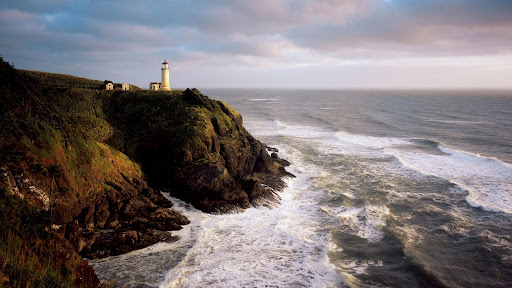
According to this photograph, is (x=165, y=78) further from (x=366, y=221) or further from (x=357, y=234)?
(x=357, y=234)

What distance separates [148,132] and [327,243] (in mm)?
20961

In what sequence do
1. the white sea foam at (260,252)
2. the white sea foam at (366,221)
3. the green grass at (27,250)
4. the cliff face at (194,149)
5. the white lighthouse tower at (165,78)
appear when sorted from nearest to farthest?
the green grass at (27,250), the white sea foam at (260,252), the white sea foam at (366,221), the cliff face at (194,149), the white lighthouse tower at (165,78)

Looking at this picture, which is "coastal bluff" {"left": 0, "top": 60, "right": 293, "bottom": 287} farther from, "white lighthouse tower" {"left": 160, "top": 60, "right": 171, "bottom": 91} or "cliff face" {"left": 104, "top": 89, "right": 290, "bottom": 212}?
"white lighthouse tower" {"left": 160, "top": 60, "right": 171, "bottom": 91}

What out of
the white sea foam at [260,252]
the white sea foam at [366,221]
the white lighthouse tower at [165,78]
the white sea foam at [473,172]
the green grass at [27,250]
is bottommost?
the white sea foam at [260,252]

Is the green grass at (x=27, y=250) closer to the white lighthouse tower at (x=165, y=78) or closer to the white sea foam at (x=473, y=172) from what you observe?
the white sea foam at (x=473, y=172)

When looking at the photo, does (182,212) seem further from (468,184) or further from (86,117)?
(468,184)

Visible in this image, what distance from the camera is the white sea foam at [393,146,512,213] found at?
30156 millimetres

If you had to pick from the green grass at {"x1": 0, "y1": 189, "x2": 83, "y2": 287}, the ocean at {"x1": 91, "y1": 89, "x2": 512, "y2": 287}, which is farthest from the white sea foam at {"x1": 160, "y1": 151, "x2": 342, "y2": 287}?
the green grass at {"x1": 0, "y1": 189, "x2": 83, "y2": 287}

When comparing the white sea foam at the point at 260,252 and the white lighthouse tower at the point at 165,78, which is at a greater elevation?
the white lighthouse tower at the point at 165,78

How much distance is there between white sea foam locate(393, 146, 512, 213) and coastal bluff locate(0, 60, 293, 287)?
62.7 ft

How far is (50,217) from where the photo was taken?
1658cm

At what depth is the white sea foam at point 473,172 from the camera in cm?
3016

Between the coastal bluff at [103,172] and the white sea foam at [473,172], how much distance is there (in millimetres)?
19125

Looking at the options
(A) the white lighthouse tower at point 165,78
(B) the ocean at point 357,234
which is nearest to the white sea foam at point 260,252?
(B) the ocean at point 357,234
